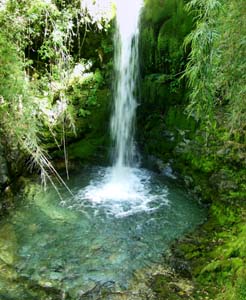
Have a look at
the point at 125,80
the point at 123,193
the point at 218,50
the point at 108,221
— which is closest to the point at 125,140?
the point at 125,80

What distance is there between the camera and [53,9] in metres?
Answer: 6.29

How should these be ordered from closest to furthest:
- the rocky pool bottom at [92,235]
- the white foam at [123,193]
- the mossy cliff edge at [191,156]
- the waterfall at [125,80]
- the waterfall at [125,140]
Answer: the mossy cliff edge at [191,156], the rocky pool bottom at [92,235], the white foam at [123,193], the waterfall at [125,140], the waterfall at [125,80]

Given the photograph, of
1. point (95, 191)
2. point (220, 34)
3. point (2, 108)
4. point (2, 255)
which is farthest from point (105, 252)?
point (220, 34)

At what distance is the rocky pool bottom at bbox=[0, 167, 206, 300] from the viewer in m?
4.49

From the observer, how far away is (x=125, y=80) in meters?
7.95

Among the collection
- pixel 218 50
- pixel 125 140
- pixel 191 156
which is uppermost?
→ pixel 218 50

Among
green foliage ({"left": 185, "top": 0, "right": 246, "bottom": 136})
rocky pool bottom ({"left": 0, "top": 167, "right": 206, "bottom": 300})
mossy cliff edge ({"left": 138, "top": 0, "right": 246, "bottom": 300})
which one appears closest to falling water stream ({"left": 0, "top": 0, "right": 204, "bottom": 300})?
rocky pool bottom ({"left": 0, "top": 167, "right": 206, "bottom": 300})

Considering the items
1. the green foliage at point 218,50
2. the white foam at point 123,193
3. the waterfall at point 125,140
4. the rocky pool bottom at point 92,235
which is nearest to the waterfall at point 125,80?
the waterfall at point 125,140

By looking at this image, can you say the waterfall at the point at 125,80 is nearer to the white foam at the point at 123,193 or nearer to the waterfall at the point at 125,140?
the waterfall at the point at 125,140

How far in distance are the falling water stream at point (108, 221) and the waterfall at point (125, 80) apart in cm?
2

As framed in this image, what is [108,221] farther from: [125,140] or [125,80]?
[125,80]

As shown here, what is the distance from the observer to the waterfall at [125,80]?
7723 millimetres

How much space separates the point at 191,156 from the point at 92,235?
8.35ft

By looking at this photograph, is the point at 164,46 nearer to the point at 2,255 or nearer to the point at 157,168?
the point at 157,168
